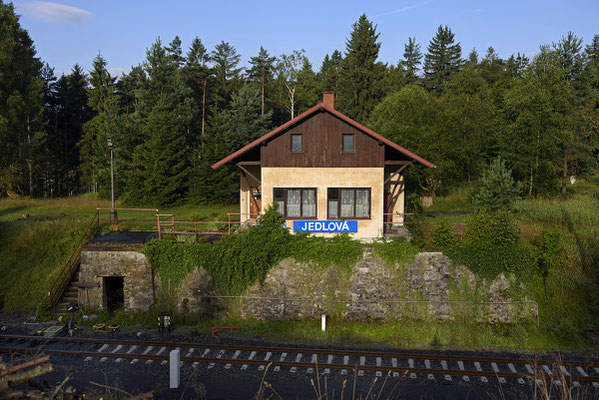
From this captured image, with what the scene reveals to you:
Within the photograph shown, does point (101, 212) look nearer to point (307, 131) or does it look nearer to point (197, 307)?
point (197, 307)

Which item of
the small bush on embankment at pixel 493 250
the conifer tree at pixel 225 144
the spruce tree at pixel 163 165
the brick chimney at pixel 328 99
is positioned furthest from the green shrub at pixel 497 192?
the spruce tree at pixel 163 165

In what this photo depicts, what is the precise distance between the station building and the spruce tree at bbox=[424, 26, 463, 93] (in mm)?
52761

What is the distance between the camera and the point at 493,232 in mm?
19109

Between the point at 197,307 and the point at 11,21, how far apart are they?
99.3 feet

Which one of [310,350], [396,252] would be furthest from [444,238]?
[310,350]

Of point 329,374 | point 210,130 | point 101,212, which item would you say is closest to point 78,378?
point 329,374

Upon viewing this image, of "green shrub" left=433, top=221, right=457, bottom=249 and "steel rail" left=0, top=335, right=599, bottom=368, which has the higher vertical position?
"green shrub" left=433, top=221, right=457, bottom=249

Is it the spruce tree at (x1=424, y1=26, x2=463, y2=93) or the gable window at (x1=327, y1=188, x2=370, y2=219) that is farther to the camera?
the spruce tree at (x1=424, y1=26, x2=463, y2=93)

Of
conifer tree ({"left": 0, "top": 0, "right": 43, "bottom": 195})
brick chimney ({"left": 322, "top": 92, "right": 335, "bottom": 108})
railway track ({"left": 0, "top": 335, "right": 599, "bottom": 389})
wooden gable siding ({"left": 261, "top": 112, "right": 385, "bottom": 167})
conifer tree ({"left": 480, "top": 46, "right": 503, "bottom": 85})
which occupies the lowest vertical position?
railway track ({"left": 0, "top": 335, "right": 599, "bottom": 389})

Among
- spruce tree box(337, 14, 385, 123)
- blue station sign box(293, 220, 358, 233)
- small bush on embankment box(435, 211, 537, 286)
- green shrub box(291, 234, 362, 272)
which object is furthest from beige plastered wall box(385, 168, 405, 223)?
spruce tree box(337, 14, 385, 123)

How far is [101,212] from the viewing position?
32.5 metres

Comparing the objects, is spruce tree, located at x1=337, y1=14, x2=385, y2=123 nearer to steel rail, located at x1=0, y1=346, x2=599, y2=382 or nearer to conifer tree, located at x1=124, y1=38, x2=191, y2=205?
conifer tree, located at x1=124, y1=38, x2=191, y2=205

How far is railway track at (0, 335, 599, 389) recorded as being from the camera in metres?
14.4

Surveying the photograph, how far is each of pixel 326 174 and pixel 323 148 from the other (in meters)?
1.32
